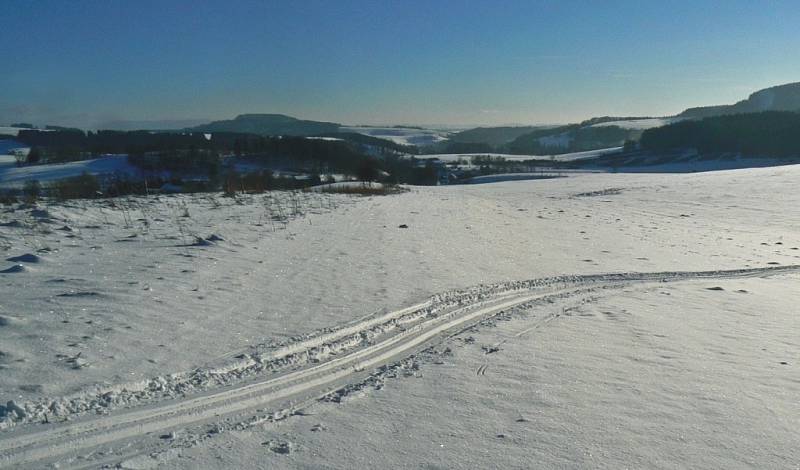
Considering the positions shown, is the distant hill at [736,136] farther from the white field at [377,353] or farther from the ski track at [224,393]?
the ski track at [224,393]

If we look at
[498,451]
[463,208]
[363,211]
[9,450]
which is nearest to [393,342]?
[498,451]

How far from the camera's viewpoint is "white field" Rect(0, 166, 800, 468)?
4.15m

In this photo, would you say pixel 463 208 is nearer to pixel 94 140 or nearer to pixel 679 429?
pixel 679 429

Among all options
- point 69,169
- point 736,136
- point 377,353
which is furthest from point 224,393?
point 736,136

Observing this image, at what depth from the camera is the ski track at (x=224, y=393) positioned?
4051mm

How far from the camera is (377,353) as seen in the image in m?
6.27

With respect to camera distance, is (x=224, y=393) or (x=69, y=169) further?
(x=69, y=169)

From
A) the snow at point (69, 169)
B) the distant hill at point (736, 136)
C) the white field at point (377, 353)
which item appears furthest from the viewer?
the distant hill at point (736, 136)

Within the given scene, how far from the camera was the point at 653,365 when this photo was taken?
19.6 feet

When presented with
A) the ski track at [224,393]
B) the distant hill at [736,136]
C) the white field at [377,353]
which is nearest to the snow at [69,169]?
the white field at [377,353]

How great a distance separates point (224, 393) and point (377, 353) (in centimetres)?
184

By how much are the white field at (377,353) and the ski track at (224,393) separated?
0.07ft

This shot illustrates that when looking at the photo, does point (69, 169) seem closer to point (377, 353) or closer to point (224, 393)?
point (377, 353)

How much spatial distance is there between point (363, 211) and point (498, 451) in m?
16.6
